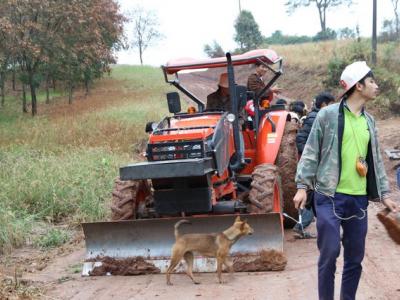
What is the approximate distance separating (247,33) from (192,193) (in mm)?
51638

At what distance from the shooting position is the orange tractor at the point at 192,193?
6602mm

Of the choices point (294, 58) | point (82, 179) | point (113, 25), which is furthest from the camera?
point (294, 58)

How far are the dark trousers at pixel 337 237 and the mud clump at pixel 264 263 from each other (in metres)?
1.86

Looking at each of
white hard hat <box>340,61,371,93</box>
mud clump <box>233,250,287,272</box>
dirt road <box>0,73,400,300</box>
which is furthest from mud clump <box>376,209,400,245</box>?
mud clump <box>233,250,287,272</box>

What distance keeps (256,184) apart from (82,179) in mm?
4604

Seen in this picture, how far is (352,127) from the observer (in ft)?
15.1

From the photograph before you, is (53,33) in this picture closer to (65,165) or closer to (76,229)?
(65,165)

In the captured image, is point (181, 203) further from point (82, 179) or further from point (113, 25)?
point (113, 25)

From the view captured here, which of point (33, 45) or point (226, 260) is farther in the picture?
point (33, 45)

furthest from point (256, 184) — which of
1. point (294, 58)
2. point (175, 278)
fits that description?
point (294, 58)

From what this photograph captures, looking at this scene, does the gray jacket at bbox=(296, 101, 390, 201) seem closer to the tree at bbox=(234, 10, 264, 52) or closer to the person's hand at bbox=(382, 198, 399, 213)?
the person's hand at bbox=(382, 198, 399, 213)

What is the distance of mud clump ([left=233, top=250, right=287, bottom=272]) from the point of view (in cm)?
655

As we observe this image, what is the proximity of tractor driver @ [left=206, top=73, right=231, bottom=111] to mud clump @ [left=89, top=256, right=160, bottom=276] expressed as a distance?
2.49 metres

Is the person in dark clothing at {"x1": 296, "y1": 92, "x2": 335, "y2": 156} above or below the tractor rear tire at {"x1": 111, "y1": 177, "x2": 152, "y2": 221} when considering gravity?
above
